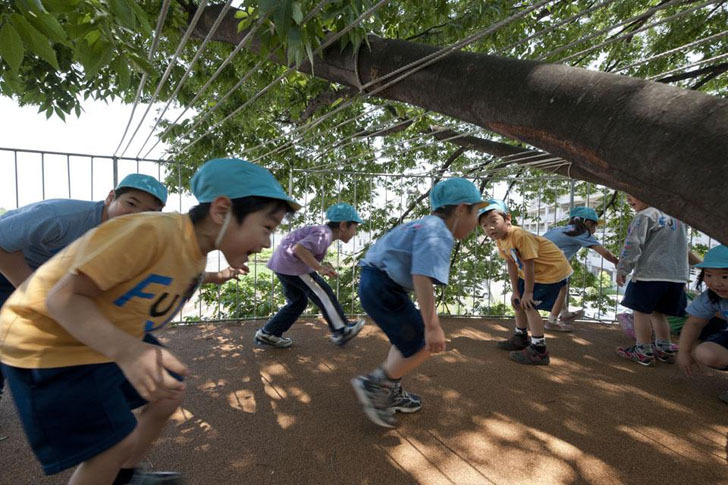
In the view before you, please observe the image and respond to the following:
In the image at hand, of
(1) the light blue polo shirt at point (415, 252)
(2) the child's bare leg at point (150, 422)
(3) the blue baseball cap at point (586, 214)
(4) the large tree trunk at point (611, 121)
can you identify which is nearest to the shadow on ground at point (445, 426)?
(2) the child's bare leg at point (150, 422)

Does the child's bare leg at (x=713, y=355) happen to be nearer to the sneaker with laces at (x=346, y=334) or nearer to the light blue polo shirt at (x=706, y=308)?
the light blue polo shirt at (x=706, y=308)

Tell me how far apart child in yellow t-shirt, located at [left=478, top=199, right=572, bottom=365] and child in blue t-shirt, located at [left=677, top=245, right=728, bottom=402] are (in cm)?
111

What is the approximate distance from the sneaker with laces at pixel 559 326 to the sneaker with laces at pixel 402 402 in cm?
322

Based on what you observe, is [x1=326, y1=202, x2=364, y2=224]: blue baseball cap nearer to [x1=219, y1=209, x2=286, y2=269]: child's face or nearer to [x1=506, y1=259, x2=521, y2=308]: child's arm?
[x1=506, y1=259, x2=521, y2=308]: child's arm

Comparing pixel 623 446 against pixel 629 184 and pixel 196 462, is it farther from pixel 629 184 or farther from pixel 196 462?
pixel 196 462

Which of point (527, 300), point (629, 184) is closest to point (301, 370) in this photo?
point (527, 300)

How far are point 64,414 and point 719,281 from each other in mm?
3853

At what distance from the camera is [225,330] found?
4766mm

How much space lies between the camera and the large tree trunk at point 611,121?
3.05 ft

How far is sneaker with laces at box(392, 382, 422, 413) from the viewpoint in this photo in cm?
264

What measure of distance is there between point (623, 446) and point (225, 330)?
4205 millimetres

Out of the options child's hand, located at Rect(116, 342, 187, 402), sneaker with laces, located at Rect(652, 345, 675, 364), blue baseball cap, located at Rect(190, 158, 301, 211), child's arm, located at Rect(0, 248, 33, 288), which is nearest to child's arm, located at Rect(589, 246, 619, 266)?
sneaker with laces, located at Rect(652, 345, 675, 364)

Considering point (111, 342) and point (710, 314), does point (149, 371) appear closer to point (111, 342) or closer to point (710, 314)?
point (111, 342)

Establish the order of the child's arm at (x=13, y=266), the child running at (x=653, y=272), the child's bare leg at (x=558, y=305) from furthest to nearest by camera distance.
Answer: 1. the child's bare leg at (x=558, y=305)
2. the child running at (x=653, y=272)
3. the child's arm at (x=13, y=266)
